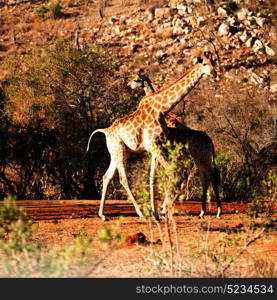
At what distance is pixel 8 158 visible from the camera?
1430 cm

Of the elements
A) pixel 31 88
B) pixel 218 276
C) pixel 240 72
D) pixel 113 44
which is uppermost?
pixel 113 44

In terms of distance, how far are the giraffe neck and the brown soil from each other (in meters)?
2.18

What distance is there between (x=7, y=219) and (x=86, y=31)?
39533 millimetres

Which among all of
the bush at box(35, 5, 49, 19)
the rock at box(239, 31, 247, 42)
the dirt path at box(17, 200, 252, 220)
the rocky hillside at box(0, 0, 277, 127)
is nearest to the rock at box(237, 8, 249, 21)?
the rocky hillside at box(0, 0, 277, 127)

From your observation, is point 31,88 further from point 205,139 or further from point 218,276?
point 218,276

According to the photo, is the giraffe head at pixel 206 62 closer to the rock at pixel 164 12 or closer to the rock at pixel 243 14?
the rock at pixel 243 14

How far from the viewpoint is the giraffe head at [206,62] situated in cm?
1000

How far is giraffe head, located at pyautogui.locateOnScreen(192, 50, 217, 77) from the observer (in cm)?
1000

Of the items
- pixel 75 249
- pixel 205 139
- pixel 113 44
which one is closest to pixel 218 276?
pixel 75 249

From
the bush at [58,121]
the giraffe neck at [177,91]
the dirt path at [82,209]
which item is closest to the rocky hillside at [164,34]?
the bush at [58,121]

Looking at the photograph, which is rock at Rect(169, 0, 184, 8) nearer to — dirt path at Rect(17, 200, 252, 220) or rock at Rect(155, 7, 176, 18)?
rock at Rect(155, 7, 176, 18)

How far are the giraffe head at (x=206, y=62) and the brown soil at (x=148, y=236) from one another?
8.51 ft

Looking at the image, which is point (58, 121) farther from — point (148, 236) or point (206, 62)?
point (148, 236)

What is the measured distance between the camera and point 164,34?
131 feet
